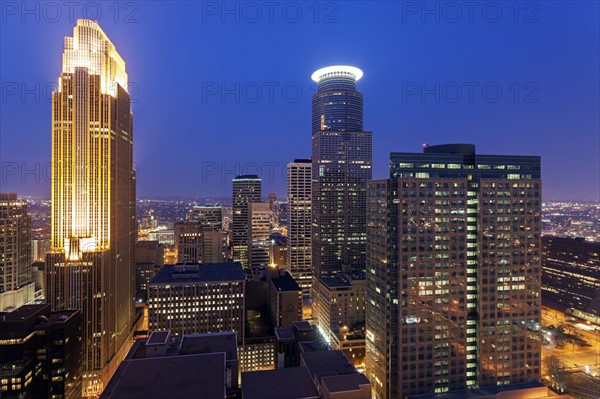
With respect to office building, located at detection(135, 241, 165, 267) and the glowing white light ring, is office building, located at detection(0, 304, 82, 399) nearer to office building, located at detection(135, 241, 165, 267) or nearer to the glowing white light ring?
office building, located at detection(135, 241, 165, 267)

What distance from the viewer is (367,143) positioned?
167 meters

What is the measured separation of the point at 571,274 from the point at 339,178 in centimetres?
9571

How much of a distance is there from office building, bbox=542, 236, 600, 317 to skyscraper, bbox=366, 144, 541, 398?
63.8 meters

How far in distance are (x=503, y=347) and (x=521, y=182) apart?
115 ft

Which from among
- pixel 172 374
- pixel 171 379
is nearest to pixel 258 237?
pixel 172 374

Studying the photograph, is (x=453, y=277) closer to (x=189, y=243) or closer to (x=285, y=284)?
(x=285, y=284)

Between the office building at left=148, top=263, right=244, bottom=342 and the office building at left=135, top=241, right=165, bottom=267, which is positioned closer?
the office building at left=148, top=263, right=244, bottom=342

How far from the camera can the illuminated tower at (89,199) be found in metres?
90.9

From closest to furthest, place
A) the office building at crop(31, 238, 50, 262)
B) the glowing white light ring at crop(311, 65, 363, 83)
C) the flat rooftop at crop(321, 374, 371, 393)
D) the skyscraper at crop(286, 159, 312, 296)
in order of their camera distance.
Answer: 1. the flat rooftop at crop(321, 374, 371, 393)
2. the office building at crop(31, 238, 50, 262)
3. the skyscraper at crop(286, 159, 312, 296)
4. the glowing white light ring at crop(311, 65, 363, 83)

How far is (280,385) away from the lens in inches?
2076

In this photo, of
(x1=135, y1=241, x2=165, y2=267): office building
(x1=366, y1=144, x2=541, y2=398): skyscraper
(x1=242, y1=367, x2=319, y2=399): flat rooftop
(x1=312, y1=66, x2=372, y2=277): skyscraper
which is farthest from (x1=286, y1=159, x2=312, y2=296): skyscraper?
Result: (x1=242, y1=367, x2=319, y2=399): flat rooftop

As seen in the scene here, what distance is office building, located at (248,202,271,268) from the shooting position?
625 feet

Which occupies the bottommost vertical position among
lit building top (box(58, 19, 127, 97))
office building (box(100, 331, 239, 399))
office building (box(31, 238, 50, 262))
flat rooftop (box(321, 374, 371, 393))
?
flat rooftop (box(321, 374, 371, 393))

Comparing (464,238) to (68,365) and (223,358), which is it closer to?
(223,358)
